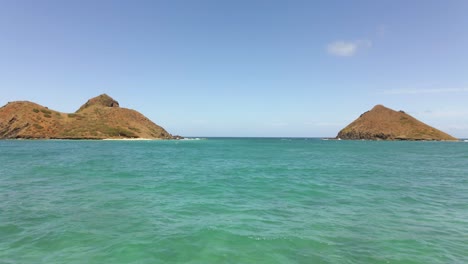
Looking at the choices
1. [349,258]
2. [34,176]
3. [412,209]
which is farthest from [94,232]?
[34,176]

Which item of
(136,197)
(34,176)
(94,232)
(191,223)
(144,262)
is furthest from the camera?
(34,176)

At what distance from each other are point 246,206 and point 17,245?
11.8 meters

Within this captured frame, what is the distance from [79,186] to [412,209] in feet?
83.9

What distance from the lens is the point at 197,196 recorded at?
71.9ft

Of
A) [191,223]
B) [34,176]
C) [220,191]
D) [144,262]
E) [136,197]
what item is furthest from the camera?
[34,176]

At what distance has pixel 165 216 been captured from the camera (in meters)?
16.1

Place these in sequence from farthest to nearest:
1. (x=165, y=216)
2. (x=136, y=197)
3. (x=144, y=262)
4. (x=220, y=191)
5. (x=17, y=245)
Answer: (x=220, y=191) < (x=136, y=197) < (x=165, y=216) < (x=17, y=245) < (x=144, y=262)

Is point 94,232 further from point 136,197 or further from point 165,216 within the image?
point 136,197

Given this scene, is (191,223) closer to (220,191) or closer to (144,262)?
(144,262)

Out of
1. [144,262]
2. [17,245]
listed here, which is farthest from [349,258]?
[17,245]

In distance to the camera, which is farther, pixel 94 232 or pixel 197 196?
pixel 197 196

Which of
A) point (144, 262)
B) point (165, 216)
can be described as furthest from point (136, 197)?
point (144, 262)

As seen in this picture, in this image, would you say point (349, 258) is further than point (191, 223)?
No

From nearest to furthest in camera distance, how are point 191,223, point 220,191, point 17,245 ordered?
point 17,245 < point 191,223 < point 220,191
